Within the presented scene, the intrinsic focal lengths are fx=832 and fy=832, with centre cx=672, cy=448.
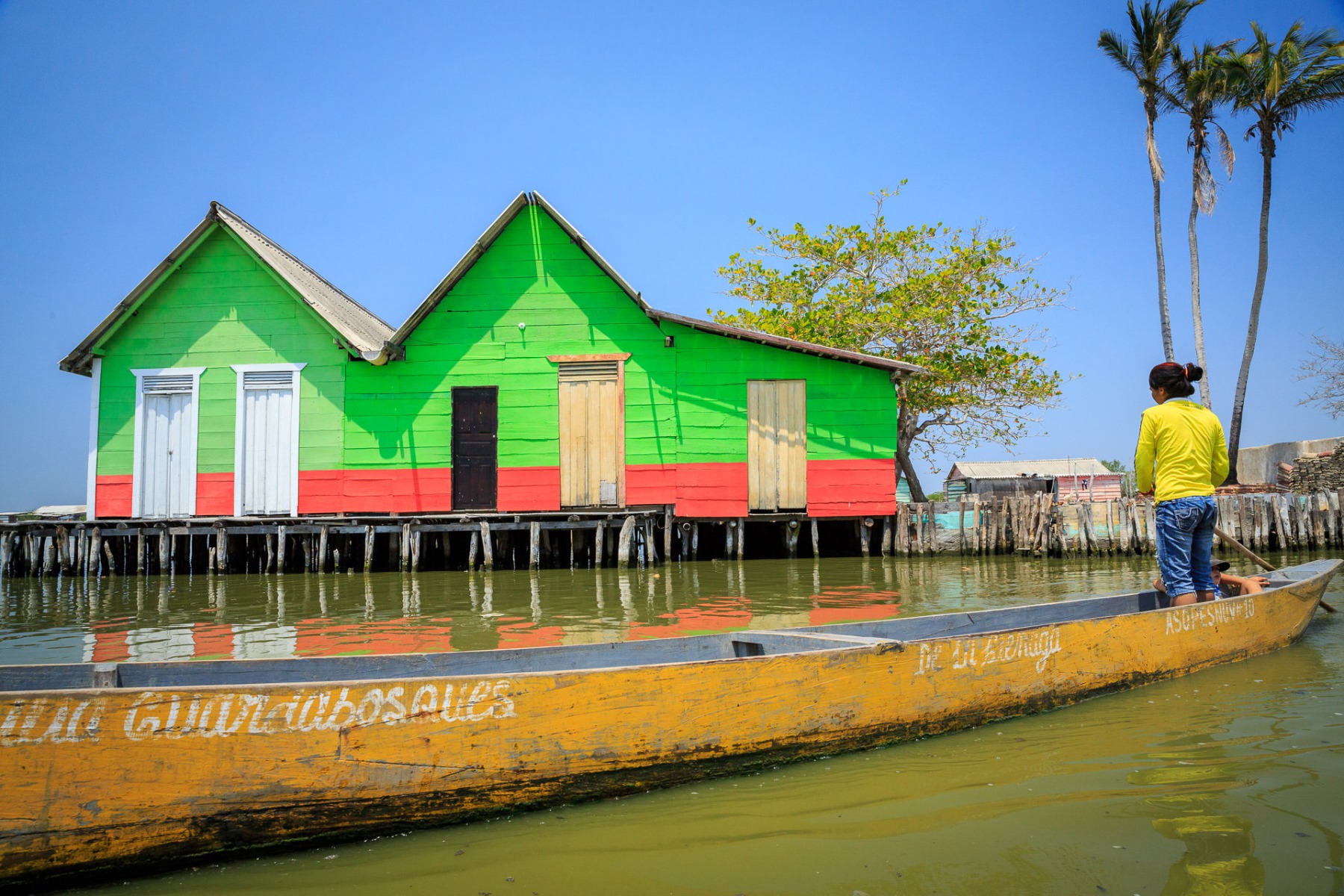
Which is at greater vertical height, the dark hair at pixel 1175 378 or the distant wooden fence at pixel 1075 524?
the dark hair at pixel 1175 378

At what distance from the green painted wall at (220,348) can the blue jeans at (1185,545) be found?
14.0 meters

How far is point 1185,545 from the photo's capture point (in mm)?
5871

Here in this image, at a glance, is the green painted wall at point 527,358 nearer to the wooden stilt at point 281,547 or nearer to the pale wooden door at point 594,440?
the pale wooden door at point 594,440

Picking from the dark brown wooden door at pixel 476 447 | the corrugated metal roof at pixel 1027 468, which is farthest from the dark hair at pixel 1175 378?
the corrugated metal roof at pixel 1027 468

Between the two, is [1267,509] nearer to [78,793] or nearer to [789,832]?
[789,832]

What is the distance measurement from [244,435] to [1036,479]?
30326 millimetres

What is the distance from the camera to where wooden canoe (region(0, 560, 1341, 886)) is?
286 centimetres

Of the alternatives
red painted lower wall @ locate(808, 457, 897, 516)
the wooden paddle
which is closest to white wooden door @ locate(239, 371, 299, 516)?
red painted lower wall @ locate(808, 457, 897, 516)

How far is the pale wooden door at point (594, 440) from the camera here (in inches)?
620

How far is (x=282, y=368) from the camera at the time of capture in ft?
52.6

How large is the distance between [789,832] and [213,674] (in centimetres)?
283

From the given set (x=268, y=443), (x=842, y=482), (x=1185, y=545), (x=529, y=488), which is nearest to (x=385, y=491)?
(x=268, y=443)

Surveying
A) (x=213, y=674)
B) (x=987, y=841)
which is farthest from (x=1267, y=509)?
(x=213, y=674)

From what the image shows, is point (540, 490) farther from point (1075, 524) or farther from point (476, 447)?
point (1075, 524)
